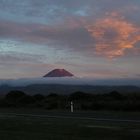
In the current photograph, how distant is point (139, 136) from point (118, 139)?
50.8 inches

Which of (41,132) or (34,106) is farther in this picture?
(34,106)

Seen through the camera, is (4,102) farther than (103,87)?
No

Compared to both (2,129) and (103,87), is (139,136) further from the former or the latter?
(103,87)

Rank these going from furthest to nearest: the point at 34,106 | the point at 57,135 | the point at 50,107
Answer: the point at 34,106 < the point at 50,107 < the point at 57,135

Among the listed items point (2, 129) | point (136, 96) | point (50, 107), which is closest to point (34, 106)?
point (50, 107)

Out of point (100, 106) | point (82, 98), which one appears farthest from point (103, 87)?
point (100, 106)

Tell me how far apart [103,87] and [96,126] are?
462 feet

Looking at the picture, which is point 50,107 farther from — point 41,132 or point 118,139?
point 118,139

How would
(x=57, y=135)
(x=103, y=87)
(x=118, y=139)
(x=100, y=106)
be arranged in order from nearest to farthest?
(x=118, y=139)
(x=57, y=135)
(x=100, y=106)
(x=103, y=87)

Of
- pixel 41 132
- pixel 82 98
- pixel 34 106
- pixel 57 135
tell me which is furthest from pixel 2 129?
pixel 82 98

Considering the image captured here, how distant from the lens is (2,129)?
24.1 metres

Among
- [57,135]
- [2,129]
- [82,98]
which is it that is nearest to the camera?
[57,135]

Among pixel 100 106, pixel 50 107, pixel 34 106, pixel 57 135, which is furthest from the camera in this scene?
pixel 34 106

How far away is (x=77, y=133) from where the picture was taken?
21359 mm
